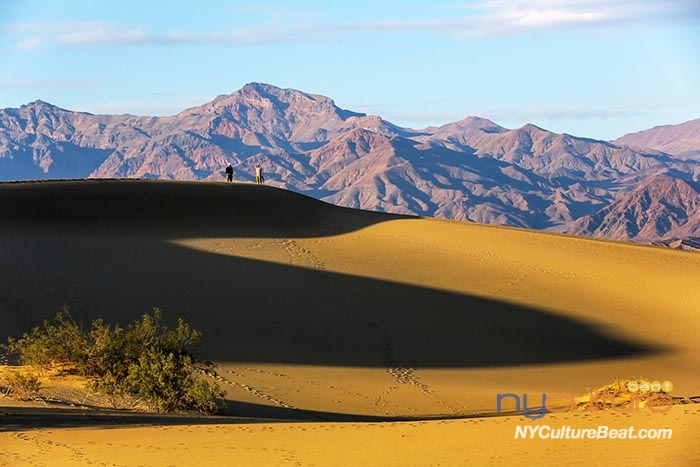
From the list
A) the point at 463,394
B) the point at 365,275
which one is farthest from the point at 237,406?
the point at 365,275

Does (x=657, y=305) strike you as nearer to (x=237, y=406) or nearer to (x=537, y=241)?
(x=537, y=241)

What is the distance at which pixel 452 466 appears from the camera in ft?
40.5

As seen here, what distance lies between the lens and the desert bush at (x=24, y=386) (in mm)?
17859

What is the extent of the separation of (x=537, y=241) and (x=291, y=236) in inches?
365

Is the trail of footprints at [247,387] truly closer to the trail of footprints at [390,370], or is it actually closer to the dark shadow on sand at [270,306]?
the trail of footprints at [390,370]

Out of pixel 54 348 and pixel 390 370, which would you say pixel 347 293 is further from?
pixel 54 348

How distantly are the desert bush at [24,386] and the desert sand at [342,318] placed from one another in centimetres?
58

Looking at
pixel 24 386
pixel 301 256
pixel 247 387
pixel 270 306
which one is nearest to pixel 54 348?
pixel 24 386

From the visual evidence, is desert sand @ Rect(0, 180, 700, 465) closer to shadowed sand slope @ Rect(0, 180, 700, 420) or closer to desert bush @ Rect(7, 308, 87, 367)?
shadowed sand slope @ Rect(0, 180, 700, 420)

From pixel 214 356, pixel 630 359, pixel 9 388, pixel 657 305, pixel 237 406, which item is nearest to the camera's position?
pixel 9 388

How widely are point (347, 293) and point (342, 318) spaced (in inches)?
105

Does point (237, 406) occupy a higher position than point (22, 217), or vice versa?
point (22, 217)

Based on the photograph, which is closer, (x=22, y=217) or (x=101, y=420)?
(x=101, y=420)

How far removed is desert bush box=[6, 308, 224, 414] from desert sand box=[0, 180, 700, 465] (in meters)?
0.89
